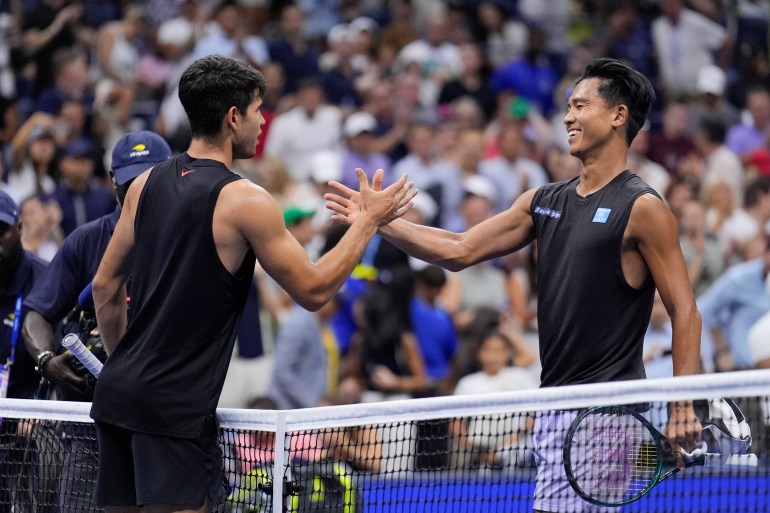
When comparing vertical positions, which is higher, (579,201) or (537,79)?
(537,79)

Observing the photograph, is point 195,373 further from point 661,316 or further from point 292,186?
point 292,186

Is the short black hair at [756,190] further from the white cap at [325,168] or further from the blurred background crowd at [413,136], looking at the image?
the white cap at [325,168]

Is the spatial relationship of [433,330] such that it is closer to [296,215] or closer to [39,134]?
[296,215]

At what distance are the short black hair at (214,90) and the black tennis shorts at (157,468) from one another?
Answer: 1119 mm

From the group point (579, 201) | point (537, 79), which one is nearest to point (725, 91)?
point (537, 79)

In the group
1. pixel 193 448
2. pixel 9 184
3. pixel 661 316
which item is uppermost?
pixel 9 184

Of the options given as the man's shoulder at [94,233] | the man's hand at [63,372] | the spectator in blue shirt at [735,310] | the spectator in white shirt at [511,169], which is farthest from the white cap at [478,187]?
the man's hand at [63,372]

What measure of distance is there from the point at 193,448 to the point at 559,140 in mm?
10591

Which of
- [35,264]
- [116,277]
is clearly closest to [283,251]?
[116,277]

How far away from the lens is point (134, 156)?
6.06 meters

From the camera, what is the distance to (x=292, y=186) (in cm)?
1259

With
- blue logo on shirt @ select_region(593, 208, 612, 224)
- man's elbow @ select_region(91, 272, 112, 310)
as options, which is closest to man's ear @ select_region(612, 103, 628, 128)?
blue logo on shirt @ select_region(593, 208, 612, 224)

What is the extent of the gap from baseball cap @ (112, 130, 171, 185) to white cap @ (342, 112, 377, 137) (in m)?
7.20

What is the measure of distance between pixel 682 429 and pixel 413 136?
881cm
